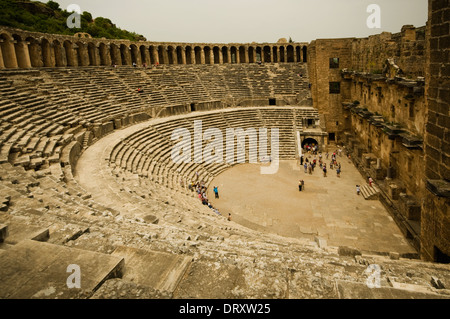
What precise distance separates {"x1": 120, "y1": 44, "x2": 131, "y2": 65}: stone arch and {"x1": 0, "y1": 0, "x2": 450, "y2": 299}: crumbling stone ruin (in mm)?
106

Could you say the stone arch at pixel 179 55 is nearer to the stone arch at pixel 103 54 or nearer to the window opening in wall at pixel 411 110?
the stone arch at pixel 103 54

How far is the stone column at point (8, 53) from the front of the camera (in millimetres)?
20125

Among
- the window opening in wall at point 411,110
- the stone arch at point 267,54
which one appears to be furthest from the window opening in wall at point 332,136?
the stone arch at point 267,54

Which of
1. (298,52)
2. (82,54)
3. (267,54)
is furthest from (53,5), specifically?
(298,52)

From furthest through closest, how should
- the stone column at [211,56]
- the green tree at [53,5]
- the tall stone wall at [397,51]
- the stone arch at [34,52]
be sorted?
the green tree at [53,5]
the stone column at [211,56]
the stone arch at [34,52]
the tall stone wall at [397,51]

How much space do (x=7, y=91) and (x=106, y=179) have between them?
397 inches

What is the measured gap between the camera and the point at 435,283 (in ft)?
14.6

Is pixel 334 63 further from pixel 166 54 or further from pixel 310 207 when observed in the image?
pixel 166 54

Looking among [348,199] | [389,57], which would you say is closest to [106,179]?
[348,199]

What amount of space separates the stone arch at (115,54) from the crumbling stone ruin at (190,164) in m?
0.15

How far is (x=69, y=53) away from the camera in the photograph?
974 inches

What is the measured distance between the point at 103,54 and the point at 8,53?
26.7ft

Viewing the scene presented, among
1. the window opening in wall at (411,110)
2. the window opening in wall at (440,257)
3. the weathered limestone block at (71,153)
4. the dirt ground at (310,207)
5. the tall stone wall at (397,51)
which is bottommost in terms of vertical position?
the dirt ground at (310,207)

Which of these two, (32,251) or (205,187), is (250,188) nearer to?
(205,187)
